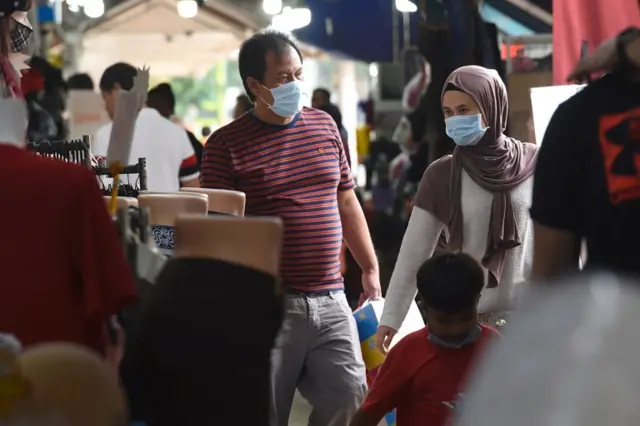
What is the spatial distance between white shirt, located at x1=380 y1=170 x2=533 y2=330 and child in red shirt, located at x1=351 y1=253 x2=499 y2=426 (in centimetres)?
52

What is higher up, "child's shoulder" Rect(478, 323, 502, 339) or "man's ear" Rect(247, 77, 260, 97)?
"man's ear" Rect(247, 77, 260, 97)

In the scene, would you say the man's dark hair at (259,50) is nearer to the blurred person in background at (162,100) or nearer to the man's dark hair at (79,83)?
the blurred person in background at (162,100)

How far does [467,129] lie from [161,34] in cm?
1364

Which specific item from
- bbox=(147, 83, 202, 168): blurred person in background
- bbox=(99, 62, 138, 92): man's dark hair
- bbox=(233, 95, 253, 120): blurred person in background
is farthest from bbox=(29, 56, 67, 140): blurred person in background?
bbox=(99, 62, 138, 92): man's dark hair

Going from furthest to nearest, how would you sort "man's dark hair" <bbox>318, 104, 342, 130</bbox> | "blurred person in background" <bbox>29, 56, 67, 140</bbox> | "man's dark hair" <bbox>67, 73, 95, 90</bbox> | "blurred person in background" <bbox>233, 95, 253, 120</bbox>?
"man's dark hair" <bbox>67, 73, 95, 90</bbox> < "blurred person in background" <bbox>29, 56, 67, 140</bbox> < "blurred person in background" <bbox>233, 95, 253, 120</bbox> < "man's dark hair" <bbox>318, 104, 342, 130</bbox>

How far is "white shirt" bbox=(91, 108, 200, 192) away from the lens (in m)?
5.71


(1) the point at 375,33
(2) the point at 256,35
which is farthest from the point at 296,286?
(1) the point at 375,33

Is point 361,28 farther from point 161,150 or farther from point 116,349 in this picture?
point 116,349

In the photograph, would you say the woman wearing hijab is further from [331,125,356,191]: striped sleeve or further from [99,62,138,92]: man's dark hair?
[99,62,138,92]: man's dark hair

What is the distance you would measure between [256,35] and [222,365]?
6.54ft

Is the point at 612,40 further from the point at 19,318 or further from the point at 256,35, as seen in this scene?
the point at 256,35

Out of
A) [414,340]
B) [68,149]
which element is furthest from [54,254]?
[68,149]

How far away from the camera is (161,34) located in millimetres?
17047

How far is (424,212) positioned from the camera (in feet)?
12.8
